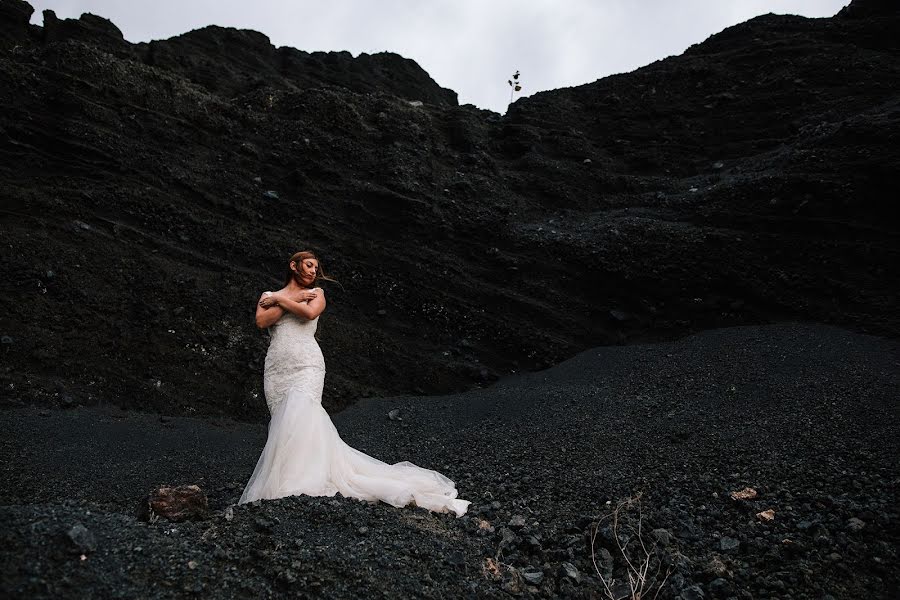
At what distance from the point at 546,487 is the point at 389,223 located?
8465 millimetres

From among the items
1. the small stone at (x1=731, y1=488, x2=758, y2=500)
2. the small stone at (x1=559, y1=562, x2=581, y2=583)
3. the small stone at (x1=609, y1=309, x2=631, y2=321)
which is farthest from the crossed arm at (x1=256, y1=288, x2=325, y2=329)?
the small stone at (x1=609, y1=309, x2=631, y2=321)

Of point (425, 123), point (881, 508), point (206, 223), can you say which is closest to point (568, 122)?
point (425, 123)

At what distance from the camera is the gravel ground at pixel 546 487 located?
3822 millimetres

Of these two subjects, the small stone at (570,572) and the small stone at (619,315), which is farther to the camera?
the small stone at (619,315)

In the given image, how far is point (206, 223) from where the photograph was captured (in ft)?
40.3

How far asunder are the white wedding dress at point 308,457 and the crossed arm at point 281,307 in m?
0.12

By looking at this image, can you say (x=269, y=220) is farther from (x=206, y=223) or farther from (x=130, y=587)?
(x=130, y=587)

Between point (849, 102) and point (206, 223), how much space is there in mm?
15870

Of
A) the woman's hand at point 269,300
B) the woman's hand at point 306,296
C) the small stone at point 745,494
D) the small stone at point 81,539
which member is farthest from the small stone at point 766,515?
the small stone at point 81,539

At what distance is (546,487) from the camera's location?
21.6ft

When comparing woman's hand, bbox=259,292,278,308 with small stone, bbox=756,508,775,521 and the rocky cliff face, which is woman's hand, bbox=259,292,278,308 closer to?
the rocky cliff face

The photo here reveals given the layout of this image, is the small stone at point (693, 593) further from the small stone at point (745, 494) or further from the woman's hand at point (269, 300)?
the woman's hand at point (269, 300)

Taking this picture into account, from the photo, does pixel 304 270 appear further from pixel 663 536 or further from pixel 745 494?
pixel 745 494

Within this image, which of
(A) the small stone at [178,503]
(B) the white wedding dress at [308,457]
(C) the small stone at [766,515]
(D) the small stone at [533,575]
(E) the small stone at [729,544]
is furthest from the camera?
(C) the small stone at [766,515]
